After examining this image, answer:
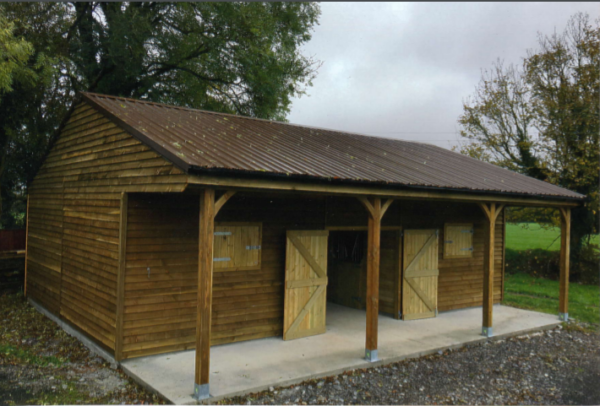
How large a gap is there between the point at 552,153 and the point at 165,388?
1574 centimetres

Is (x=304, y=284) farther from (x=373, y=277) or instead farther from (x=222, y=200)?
(x=222, y=200)

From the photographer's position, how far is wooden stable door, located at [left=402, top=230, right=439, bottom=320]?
9.26m

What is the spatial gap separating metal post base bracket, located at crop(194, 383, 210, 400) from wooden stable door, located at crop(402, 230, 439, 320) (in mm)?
5143

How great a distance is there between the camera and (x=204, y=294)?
5.11 metres

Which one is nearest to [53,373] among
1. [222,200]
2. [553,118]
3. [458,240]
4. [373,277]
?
[222,200]

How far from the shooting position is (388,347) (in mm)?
7285

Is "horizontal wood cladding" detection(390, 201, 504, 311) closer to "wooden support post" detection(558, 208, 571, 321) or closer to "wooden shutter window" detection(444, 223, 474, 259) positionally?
"wooden shutter window" detection(444, 223, 474, 259)

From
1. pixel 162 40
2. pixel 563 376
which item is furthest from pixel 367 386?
pixel 162 40

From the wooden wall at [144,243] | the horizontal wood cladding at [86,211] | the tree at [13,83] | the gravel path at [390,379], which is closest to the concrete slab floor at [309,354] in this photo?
the gravel path at [390,379]

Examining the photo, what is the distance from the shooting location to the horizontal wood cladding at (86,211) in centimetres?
634

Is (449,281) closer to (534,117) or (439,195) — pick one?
(439,195)

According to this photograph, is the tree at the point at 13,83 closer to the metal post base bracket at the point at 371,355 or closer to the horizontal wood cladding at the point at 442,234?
the horizontal wood cladding at the point at 442,234

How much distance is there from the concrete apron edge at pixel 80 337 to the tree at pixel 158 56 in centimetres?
479

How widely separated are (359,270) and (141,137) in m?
5.94
